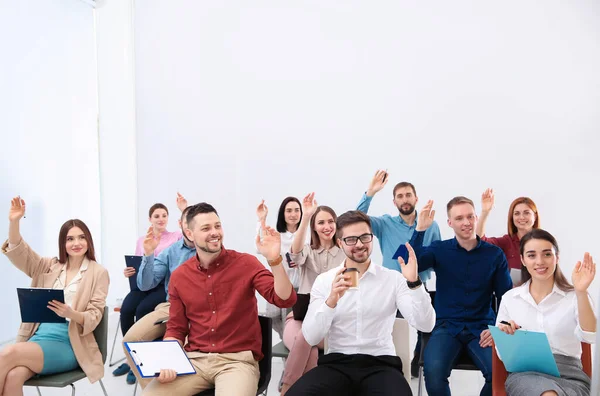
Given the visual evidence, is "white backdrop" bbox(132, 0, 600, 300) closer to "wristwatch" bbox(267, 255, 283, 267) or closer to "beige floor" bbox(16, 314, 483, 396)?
"beige floor" bbox(16, 314, 483, 396)

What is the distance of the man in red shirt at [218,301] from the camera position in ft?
8.98

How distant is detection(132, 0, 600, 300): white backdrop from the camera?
5438 millimetres

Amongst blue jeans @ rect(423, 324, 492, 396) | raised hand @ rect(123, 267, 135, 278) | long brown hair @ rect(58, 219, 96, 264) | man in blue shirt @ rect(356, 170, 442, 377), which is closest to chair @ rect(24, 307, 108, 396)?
long brown hair @ rect(58, 219, 96, 264)

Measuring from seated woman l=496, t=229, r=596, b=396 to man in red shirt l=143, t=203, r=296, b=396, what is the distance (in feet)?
3.85

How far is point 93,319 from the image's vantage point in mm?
3262

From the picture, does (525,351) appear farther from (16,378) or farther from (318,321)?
(16,378)

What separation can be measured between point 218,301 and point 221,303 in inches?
0.8

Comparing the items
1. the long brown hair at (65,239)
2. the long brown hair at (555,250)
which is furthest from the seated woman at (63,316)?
the long brown hair at (555,250)

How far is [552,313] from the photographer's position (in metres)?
2.75

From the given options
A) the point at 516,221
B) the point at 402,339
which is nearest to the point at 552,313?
the point at 402,339

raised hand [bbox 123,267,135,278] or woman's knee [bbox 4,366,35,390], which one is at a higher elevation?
raised hand [bbox 123,267,135,278]

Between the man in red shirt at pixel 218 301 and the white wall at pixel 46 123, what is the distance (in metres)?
3.16

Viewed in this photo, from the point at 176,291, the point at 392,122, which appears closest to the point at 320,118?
the point at 392,122

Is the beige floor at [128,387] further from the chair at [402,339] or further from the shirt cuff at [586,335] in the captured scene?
the shirt cuff at [586,335]
